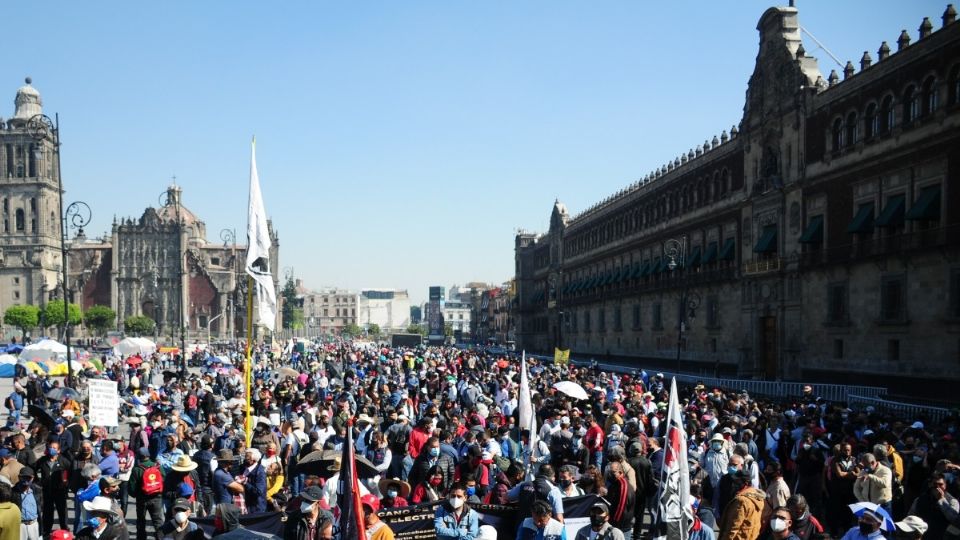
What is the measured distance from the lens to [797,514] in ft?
25.8

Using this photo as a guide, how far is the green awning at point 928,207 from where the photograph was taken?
27547 mm

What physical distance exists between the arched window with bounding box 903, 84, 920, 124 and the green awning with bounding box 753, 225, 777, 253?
392 inches

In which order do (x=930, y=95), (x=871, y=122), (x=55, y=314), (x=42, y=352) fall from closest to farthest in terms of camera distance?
(x=930, y=95)
(x=871, y=122)
(x=42, y=352)
(x=55, y=314)

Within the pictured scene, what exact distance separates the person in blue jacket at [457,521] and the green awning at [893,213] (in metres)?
25.3

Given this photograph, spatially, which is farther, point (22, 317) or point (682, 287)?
point (22, 317)

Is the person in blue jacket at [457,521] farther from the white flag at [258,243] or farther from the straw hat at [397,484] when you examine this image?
the white flag at [258,243]

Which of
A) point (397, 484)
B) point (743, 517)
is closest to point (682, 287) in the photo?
point (397, 484)

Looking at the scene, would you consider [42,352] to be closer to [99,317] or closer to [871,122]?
[871,122]

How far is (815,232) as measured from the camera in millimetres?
35344

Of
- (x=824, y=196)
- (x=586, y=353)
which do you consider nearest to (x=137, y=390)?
(x=824, y=196)

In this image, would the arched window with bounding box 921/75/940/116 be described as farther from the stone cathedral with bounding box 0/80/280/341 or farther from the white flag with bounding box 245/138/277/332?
the stone cathedral with bounding box 0/80/280/341

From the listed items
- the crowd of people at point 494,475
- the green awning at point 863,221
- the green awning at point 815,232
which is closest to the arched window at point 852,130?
the green awning at point 863,221

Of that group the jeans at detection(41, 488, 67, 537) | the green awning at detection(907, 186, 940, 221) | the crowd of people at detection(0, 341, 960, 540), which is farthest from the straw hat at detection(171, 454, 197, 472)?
the green awning at detection(907, 186, 940, 221)

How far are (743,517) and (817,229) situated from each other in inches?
1158
